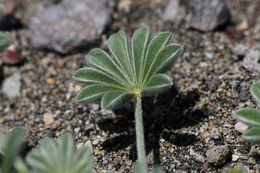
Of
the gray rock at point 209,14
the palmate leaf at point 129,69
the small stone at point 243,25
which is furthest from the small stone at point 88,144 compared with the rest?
the small stone at point 243,25

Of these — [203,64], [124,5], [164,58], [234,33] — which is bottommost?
[164,58]

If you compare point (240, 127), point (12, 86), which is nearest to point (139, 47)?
point (240, 127)

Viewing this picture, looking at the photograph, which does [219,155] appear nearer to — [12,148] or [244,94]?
[244,94]

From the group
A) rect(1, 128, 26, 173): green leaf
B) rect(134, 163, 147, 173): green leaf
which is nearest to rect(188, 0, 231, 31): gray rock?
rect(134, 163, 147, 173): green leaf

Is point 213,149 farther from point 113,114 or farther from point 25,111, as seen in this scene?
point 25,111

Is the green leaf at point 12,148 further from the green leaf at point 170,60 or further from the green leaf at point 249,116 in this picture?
the green leaf at point 249,116

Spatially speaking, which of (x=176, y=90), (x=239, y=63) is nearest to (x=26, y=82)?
(x=176, y=90)
